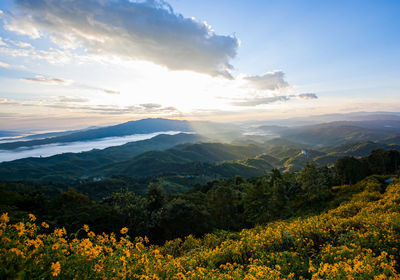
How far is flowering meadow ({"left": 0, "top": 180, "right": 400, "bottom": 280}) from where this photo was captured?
3.89 m

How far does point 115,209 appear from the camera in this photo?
2759 cm

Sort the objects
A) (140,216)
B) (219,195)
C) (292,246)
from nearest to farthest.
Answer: (292,246) < (140,216) < (219,195)

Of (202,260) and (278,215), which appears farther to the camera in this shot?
(278,215)

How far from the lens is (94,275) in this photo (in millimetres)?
4234

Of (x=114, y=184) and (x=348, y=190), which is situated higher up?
(x=348, y=190)

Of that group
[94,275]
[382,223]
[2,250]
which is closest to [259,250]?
[382,223]

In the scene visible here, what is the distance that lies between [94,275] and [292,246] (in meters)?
9.17

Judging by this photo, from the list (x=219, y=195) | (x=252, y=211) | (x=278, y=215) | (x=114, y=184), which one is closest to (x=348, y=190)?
(x=278, y=215)

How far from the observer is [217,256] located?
9.10 meters

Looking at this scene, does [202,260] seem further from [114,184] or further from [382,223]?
[114,184]

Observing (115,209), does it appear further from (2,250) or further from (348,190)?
(348,190)

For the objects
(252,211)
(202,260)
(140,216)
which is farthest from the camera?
(252,211)

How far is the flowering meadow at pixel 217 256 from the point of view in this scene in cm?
389

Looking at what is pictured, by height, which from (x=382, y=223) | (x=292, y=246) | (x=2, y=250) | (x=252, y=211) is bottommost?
(x=252, y=211)
